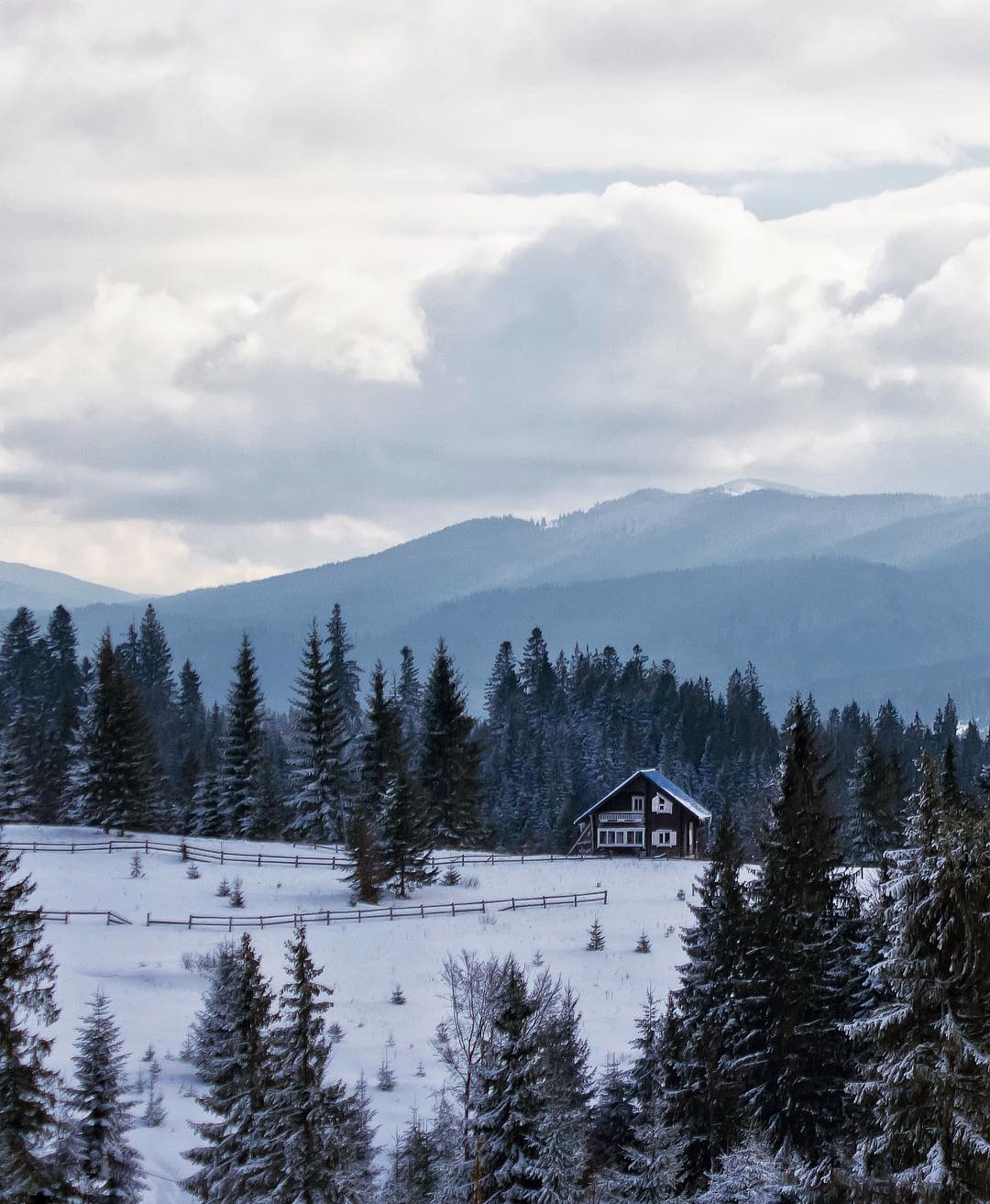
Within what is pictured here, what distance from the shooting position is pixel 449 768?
8331cm

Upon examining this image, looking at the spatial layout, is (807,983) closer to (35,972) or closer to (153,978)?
(35,972)

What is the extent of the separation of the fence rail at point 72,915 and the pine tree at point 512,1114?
31.9 meters

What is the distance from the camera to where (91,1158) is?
94.4ft

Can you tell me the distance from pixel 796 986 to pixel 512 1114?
873 centimetres

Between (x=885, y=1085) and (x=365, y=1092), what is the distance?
77.2 feet

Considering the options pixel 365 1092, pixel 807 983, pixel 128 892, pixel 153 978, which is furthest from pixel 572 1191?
pixel 128 892

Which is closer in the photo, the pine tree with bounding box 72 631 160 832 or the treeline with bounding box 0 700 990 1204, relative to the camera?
the treeline with bounding box 0 700 990 1204

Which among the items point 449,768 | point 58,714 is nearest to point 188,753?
point 58,714

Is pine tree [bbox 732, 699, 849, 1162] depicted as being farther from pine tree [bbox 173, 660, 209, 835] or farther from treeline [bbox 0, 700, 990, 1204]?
pine tree [bbox 173, 660, 209, 835]

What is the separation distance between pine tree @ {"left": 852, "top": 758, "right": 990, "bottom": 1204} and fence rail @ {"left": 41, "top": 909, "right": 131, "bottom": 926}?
41023 mm

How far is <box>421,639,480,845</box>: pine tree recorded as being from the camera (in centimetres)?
8288

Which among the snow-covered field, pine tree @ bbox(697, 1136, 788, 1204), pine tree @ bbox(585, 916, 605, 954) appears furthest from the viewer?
pine tree @ bbox(585, 916, 605, 954)

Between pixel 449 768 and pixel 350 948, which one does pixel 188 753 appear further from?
pixel 350 948

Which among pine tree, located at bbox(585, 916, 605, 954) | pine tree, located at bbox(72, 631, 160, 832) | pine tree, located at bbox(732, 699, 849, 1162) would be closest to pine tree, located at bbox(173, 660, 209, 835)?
pine tree, located at bbox(72, 631, 160, 832)
